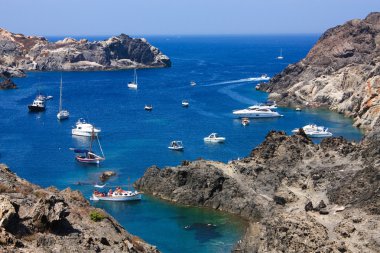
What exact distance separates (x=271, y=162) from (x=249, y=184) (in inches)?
199

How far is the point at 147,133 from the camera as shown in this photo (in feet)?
316

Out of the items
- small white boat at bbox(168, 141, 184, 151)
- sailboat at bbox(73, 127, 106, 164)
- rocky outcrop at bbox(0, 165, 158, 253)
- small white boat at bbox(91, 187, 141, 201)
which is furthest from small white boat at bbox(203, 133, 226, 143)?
rocky outcrop at bbox(0, 165, 158, 253)

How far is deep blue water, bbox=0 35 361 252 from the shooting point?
53.8 meters

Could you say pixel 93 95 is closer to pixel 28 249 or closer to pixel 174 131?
pixel 174 131

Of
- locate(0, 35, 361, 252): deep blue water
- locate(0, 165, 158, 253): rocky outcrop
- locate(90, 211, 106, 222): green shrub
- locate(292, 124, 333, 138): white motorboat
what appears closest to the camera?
locate(0, 165, 158, 253): rocky outcrop

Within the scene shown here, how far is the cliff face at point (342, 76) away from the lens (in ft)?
356

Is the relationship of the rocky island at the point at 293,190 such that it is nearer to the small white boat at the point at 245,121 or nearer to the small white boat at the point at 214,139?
the small white boat at the point at 214,139

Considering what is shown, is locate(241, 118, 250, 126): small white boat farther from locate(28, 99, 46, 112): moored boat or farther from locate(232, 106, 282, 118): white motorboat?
locate(28, 99, 46, 112): moored boat

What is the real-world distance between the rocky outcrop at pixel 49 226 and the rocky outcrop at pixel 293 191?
15.6 meters

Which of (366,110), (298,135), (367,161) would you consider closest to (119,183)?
(298,135)

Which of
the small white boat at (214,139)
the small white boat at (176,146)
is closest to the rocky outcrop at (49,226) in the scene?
the small white boat at (176,146)

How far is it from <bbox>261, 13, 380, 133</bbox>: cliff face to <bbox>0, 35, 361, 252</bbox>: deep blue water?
4.33 m

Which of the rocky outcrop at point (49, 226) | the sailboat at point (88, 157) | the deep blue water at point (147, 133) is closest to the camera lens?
the rocky outcrop at point (49, 226)

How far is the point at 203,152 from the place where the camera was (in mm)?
82625
